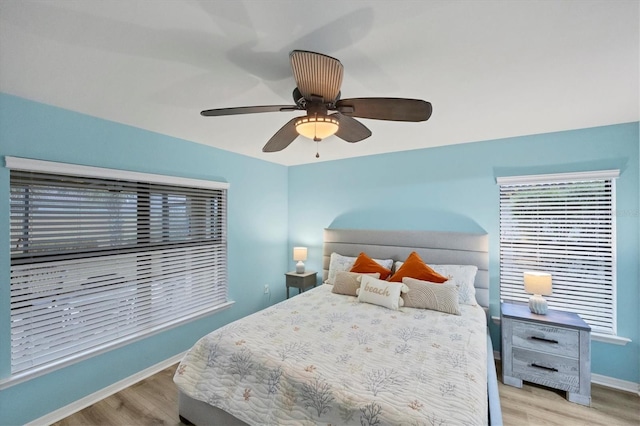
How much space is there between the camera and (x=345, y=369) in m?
1.68

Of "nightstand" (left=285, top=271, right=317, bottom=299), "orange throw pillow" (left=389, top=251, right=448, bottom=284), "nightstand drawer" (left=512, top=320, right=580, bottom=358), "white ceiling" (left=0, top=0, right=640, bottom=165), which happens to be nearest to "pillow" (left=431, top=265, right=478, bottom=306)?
"orange throw pillow" (left=389, top=251, right=448, bottom=284)

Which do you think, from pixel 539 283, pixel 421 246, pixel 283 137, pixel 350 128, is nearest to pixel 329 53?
pixel 350 128

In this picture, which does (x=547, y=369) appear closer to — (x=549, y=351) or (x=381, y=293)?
(x=549, y=351)

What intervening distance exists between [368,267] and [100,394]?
2.78 metres

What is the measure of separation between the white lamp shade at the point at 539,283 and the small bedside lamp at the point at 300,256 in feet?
8.78

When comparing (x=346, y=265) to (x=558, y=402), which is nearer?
(x=558, y=402)

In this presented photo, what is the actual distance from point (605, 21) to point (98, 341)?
398cm

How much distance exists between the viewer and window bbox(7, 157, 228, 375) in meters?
2.04

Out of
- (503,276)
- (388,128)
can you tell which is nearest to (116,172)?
(388,128)

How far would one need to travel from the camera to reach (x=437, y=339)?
2043 mm

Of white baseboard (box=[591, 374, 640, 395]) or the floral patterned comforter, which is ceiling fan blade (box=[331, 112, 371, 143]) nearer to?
the floral patterned comforter

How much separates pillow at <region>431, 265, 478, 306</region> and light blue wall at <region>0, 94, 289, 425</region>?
7.98 ft

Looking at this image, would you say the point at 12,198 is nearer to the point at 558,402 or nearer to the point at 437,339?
the point at 437,339

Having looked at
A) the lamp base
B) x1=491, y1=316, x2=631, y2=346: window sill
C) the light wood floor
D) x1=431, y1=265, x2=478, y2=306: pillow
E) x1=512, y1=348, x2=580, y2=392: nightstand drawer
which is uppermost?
x1=431, y1=265, x2=478, y2=306: pillow
